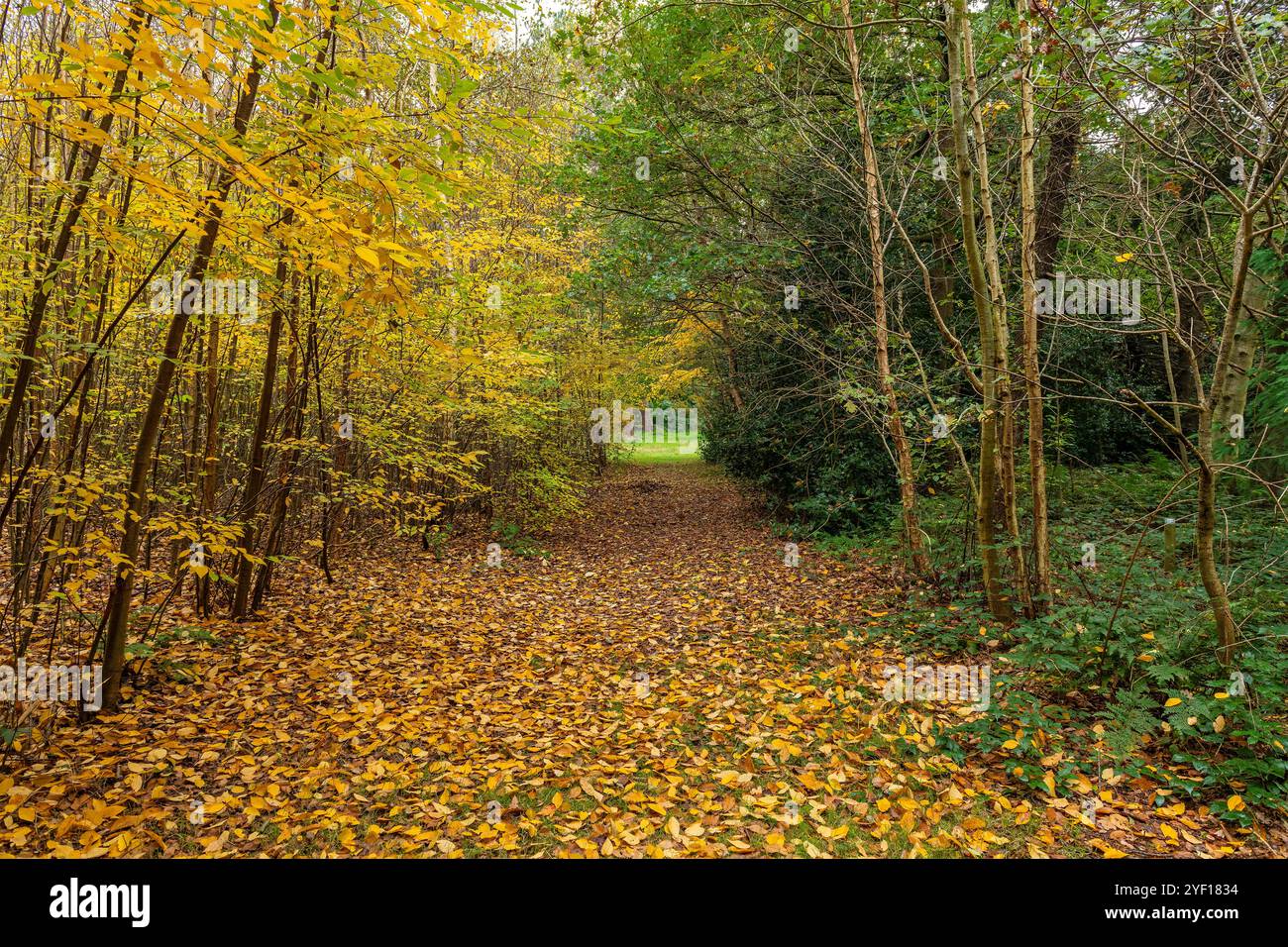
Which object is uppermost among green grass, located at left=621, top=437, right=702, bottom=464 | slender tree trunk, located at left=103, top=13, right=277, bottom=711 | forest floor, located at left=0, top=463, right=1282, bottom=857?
green grass, located at left=621, top=437, right=702, bottom=464

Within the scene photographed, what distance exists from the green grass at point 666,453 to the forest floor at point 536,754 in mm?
14521

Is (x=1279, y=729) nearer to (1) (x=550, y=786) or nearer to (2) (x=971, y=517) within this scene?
(2) (x=971, y=517)

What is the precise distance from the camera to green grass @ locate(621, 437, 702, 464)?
27.6 metres

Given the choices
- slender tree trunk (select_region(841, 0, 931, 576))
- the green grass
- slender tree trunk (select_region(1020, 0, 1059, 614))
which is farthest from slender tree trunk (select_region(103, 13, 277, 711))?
the green grass

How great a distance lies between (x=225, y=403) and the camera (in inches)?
300

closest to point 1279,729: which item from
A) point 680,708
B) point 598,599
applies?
point 680,708

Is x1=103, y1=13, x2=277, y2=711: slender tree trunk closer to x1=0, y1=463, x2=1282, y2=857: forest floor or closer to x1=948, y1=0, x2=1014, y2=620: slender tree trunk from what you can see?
x1=0, y1=463, x2=1282, y2=857: forest floor

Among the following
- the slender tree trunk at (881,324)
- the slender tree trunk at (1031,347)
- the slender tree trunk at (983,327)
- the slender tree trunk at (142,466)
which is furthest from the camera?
the slender tree trunk at (881,324)

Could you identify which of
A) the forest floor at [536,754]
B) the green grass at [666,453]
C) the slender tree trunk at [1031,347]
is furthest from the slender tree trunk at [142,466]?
the green grass at [666,453]

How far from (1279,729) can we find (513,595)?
271 inches

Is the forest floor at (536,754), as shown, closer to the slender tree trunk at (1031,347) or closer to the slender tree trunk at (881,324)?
the slender tree trunk at (881,324)

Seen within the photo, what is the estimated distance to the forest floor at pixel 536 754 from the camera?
332 cm

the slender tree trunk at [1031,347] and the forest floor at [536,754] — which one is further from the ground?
the slender tree trunk at [1031,347]

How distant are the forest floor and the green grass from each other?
14521mm
